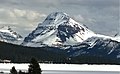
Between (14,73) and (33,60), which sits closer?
→ (33,60)

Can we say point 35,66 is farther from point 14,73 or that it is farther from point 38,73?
point 14,73

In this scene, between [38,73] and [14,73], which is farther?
[14,73]

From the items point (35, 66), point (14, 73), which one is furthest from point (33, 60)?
point (14, 73)

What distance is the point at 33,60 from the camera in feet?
174

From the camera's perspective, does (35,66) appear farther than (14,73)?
No

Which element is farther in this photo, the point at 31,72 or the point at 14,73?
the point at 14,73

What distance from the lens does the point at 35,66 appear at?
52594mm

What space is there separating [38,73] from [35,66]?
1343mm

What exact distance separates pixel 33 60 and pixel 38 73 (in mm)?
2115

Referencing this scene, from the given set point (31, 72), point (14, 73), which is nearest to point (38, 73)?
point (31, 72)

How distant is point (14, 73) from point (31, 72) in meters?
10.4

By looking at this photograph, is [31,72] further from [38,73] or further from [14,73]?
[14,73]

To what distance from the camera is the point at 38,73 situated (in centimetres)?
5156

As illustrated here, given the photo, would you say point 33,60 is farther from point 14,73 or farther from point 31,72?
point 14,73
